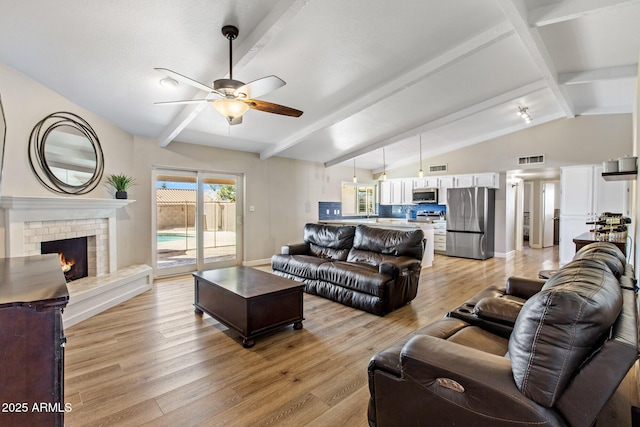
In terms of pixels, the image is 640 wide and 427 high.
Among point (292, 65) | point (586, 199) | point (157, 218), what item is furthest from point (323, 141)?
point (586, 199)

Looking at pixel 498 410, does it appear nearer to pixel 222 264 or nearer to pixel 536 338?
pixel 536 338

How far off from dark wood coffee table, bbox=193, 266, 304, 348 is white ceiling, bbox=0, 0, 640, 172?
7.00ft

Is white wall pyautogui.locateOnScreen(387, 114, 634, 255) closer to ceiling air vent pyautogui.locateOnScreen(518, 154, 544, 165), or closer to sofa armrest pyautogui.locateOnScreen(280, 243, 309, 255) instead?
ceiling air vent pyautogui.locateOnScreen(518, 154, 544, 165)

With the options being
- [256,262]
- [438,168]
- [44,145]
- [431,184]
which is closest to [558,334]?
[44,145]

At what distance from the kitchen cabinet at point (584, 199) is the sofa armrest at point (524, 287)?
4.84m

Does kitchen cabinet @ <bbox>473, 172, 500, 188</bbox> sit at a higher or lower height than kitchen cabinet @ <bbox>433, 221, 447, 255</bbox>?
higher

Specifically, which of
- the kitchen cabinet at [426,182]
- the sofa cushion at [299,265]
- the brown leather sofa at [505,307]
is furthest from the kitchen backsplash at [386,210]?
the brown leather sofa at [505,307]

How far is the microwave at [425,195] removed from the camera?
7855 millimetres

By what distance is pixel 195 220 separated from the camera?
5691 millimetres

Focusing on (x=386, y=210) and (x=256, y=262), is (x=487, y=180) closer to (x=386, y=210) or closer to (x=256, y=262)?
(x=386, y=210)

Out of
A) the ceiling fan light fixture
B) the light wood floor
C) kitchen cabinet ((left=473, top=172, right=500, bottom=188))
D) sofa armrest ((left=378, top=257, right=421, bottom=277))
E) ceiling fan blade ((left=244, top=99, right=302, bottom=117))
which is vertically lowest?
the light wood floor

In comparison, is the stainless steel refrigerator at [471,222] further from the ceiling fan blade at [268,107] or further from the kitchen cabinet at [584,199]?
the ceiling fan blade at [268,107]

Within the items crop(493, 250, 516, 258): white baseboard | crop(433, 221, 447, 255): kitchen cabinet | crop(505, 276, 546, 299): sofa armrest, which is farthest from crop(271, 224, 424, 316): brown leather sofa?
crop(493, 250, 516, 258): white baseboard

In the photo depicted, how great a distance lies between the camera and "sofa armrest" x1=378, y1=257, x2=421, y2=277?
356cm
